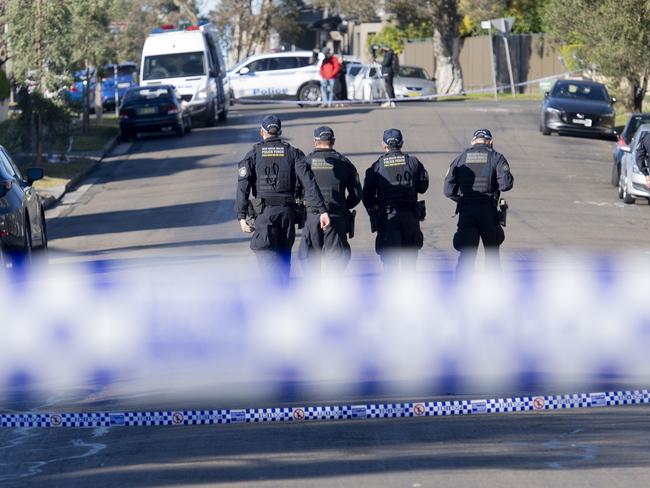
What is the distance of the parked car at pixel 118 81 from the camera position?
52219 millimetres

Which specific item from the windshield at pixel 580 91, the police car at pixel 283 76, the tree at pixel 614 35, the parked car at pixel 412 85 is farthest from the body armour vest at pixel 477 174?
the parked car at pixel 412 85

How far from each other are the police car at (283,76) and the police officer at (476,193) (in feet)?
106

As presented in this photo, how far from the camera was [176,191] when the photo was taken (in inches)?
994

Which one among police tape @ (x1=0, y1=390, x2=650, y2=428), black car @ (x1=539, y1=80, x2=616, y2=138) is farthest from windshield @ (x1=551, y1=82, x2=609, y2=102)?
police tape @ (x1=0, y1=390, x2=650, y2=428)

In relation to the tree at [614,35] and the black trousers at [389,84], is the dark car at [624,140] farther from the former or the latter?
the black trousers at [389,84]

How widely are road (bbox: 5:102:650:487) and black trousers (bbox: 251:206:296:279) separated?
10.1 ft

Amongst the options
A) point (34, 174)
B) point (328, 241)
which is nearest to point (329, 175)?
point (328, 241)

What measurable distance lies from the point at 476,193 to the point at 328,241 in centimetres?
165

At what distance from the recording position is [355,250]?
17578 mm

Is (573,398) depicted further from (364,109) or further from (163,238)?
(364,109)

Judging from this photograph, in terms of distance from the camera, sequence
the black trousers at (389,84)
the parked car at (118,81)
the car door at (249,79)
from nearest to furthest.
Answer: the black trousers at (389,84) → the car door at (249,79) → the parked car at (118,81)

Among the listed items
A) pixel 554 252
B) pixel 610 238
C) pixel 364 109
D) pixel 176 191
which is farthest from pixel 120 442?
pixel 364 109

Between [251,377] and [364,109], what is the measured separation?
3225cm

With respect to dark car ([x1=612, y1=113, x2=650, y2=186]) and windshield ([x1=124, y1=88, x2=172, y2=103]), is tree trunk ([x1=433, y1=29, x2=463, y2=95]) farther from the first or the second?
→ dark car ([x1=612, y1=113, x2=650, y2=186])
